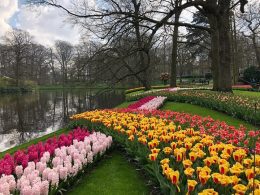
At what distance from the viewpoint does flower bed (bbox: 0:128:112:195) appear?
164 inches

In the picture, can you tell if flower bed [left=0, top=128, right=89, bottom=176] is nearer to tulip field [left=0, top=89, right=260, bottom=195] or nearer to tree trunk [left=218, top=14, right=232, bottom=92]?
tulip field [left=0, top=89, right=260, bottom=195]

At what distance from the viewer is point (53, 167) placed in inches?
199

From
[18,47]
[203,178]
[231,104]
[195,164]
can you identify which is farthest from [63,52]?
Result: [203,178]

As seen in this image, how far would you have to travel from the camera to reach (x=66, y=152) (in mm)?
6246

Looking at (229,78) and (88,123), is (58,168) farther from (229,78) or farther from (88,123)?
(229,78)

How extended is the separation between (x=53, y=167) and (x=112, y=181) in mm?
1039

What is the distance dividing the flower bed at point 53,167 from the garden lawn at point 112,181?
0.20 meters

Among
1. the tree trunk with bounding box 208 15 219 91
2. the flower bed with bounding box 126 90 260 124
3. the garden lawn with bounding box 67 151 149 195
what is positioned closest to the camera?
the garden lawn with bounding box 67 151 149 195

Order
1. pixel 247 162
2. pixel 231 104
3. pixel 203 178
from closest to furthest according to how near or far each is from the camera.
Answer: pixel 203 178
pixel 247 162
pixel 231 104

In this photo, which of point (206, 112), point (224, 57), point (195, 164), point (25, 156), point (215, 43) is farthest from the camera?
point (215, 43)

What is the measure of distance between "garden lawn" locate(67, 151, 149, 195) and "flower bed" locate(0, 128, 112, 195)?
0.20 metres

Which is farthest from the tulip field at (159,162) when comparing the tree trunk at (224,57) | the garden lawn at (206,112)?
the tree trunk at (224,57)

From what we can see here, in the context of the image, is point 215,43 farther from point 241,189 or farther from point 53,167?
point 241,189

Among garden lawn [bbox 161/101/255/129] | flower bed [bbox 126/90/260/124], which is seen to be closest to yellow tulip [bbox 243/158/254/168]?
flower bed [bbox 126/90/260/124]
